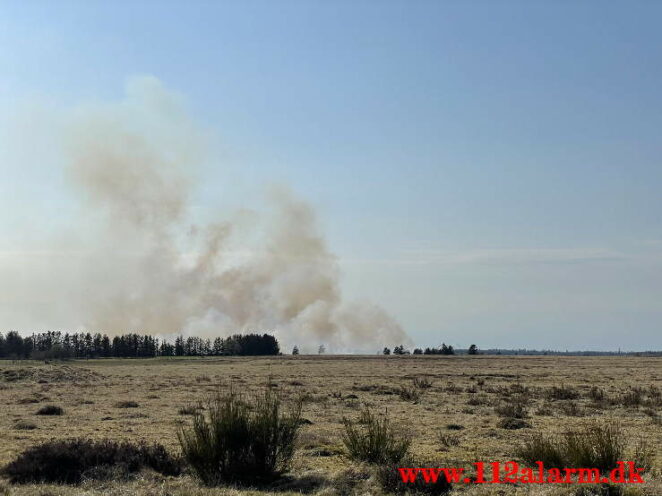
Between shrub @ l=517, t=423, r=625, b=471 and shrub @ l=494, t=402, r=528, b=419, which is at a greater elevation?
shrub @ l=517, t=423, r=625, b=471

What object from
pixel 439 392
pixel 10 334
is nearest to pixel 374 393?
pixel 439 392

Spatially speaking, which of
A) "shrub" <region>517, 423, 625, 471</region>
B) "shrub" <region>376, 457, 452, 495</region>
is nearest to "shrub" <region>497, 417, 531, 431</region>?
"shrub" <region>517, 423, 625, 471</region>

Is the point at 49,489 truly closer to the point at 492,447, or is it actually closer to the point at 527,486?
the point at 527,486

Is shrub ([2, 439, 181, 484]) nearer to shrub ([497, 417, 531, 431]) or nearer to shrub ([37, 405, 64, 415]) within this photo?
shrub ([497, 417, 531, 431])

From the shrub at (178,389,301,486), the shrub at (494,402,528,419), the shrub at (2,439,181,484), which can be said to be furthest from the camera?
the shrub at (494,402,528,419)

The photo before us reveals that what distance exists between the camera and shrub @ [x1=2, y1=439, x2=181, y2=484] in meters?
13.4

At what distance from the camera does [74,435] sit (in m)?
20.4

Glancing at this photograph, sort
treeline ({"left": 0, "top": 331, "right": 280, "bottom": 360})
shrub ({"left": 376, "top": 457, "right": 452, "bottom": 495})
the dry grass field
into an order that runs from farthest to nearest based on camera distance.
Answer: treeline ({"left": 0, "top": 331, "right": 280, "bottom": 360})
the dry grass field
shrub ({"left": 376, "top": 457, "right": 452, "bottom": 495})

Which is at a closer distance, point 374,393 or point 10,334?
point 374,393

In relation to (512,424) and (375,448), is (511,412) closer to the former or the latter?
(512,424)

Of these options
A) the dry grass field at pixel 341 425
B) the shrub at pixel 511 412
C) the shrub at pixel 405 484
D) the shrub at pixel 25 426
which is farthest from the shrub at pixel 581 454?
the shrub at pixel 25 426

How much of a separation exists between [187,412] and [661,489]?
19299 mm

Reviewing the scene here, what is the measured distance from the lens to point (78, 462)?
Result: 45.8 ft

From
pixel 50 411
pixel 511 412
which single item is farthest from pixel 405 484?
pixel 50 411
